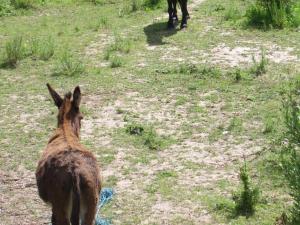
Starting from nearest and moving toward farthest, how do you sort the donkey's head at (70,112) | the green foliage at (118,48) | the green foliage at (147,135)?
the donkey's head at (70,112)
the green foliage at (147,135)
the green foliage at (118,48)

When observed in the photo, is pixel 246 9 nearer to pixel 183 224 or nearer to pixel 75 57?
pixel 75 57

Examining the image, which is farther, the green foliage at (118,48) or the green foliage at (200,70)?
the green foliage at (118,48)

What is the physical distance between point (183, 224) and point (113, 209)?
794 mm

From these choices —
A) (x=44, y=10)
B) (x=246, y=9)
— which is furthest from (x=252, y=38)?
(x=44, y=10)

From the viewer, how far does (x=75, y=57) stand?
11352mm

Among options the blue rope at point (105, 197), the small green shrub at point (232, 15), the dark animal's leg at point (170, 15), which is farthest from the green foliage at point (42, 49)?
the blue rope at point (105, 197)

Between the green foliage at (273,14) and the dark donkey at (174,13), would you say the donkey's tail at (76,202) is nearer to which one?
the green foliage at (273,14)

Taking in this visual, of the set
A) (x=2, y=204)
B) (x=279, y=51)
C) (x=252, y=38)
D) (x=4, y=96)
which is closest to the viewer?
(x=2, y=204)

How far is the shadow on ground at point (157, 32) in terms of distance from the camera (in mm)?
11994

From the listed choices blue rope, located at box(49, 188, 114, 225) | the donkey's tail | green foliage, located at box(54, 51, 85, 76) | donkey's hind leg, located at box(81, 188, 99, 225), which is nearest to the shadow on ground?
green foliage, located at box(54, 51, 85, 76)

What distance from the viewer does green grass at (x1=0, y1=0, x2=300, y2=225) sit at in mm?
6828

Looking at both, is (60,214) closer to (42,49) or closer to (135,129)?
(135,129)

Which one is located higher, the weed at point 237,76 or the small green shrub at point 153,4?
the small green shrub at point 153,4

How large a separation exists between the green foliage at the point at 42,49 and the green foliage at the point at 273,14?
3918 mm
